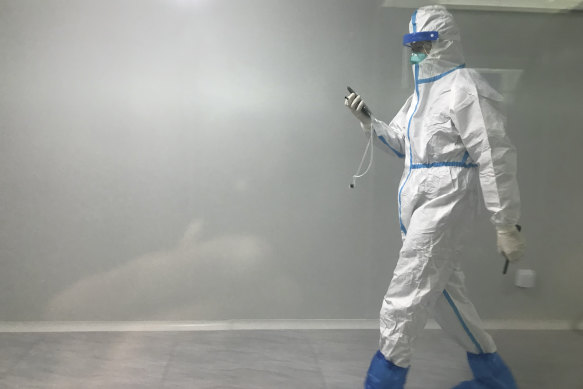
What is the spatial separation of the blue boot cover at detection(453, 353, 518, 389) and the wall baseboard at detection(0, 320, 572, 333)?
32 centimetres

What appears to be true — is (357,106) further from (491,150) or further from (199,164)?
(199,164)

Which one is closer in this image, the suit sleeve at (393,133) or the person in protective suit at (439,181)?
the person in protective suit at (439,181)

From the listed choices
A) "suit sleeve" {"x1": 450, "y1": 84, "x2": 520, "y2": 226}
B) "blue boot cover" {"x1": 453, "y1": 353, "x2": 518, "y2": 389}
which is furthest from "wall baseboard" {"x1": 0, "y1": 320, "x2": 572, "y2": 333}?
"suit sleeve" {"x1": 450, "y1": 84, "x2": 520, "y2": 226}

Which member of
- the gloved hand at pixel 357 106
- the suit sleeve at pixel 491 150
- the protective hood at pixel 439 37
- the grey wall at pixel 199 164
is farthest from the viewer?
the grey wall at pixel 199 164

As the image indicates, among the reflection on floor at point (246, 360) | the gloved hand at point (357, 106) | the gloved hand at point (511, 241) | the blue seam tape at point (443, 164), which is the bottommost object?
the reflection on floor at point (246, 360)

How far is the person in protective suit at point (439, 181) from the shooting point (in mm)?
1418

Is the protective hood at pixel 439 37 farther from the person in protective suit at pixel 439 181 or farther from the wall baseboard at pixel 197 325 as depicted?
the wall baseboard at pixel 197 325

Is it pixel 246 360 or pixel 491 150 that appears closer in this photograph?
pixel 491 150

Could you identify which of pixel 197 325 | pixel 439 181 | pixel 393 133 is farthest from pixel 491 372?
pixel 197 325

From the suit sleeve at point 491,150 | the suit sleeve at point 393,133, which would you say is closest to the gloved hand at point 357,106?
the suit sleeve at point 393,133

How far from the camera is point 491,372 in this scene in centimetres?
165

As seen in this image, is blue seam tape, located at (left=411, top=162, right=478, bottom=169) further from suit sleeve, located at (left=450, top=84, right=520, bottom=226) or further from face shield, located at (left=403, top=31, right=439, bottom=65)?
face shield, located at (left=403, top=31, right=439, bottom=65)

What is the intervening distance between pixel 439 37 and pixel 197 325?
1457mm

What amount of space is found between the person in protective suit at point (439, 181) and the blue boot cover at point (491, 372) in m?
0.26
